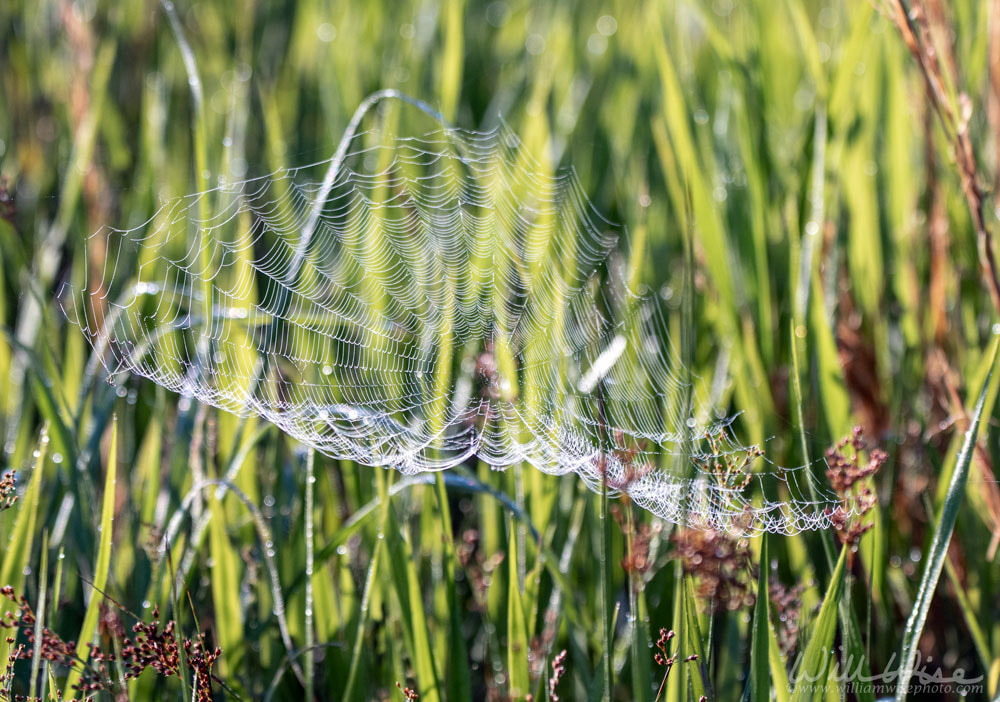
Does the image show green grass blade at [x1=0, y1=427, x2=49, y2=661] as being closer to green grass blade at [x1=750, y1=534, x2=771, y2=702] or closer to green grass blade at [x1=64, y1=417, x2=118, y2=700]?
green grass blade at [x1=64, y1=417, x2=118, y2=700]

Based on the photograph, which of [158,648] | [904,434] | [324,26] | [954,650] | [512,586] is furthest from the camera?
[324,26]

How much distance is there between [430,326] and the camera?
2047 mm

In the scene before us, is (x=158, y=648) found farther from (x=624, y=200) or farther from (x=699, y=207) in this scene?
(x=624, y=200)

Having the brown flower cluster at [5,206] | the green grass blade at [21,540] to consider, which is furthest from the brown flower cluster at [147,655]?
the brown flower cluster at [5,206]

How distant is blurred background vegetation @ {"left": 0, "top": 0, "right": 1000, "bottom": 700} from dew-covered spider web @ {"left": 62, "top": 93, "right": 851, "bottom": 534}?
94mm

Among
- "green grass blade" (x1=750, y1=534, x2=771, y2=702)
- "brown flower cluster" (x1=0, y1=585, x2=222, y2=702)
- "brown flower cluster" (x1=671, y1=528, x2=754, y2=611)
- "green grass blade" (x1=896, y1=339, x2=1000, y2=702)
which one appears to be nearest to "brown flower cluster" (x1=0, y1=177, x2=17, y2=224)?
"brown flower cluster" (x1=0, y1=585, x2=222, y2=702)

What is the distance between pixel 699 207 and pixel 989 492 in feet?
2.90

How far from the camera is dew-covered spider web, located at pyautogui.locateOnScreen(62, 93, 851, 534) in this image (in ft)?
4.99

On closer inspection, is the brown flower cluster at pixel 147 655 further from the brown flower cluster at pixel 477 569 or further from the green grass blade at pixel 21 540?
the brown flower cluster at pixel 477 569

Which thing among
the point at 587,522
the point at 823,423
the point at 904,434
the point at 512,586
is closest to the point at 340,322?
the point at 587,522

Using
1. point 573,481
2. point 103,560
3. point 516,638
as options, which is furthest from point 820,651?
point 103,560

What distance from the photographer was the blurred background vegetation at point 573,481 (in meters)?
1.40

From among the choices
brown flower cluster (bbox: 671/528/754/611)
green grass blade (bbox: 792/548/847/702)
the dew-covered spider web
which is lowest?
green grass blade (bbox: 792/548/847/702)

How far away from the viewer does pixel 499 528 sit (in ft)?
5.87
